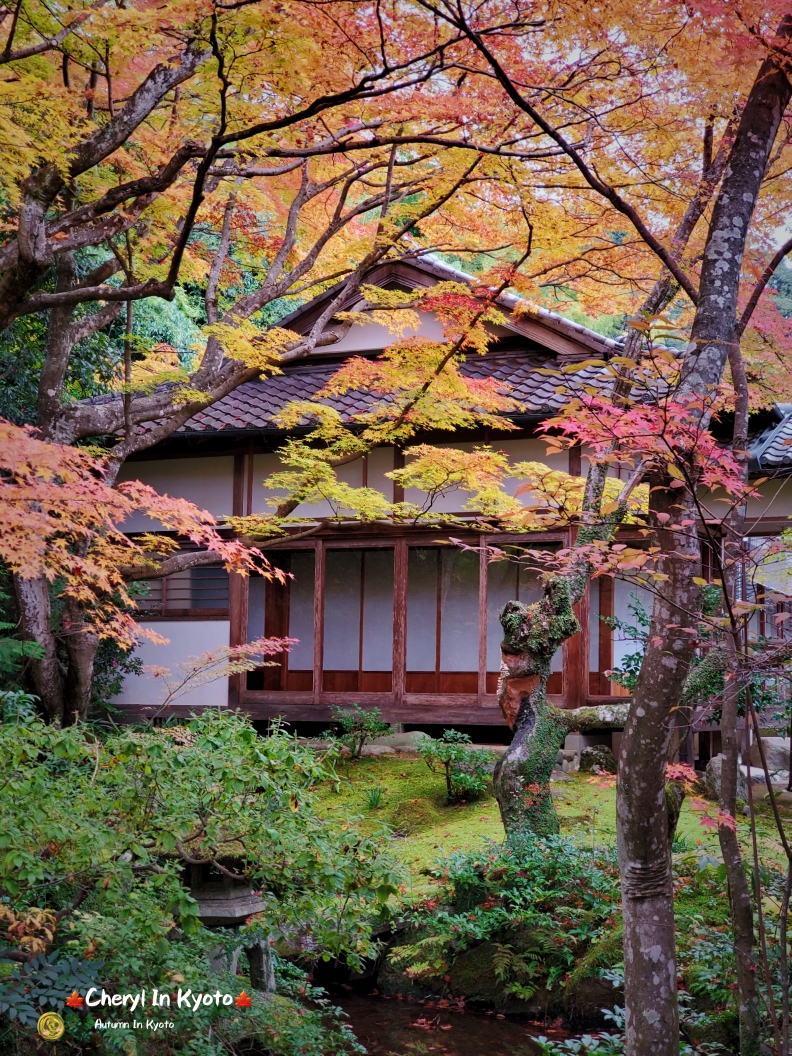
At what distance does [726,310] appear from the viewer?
138 inches

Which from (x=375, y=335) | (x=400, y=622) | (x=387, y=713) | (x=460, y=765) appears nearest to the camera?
(x=460, y=765)

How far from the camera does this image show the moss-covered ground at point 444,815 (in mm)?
7770

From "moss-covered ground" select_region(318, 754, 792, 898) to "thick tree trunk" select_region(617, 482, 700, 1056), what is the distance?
3536 millimetres

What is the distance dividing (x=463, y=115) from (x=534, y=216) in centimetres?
116

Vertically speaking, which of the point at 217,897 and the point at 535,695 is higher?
the point at 535,695

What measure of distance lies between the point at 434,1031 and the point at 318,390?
853 cm

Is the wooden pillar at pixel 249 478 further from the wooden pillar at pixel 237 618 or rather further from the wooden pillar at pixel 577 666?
the wooden pillar at pixel 577 666

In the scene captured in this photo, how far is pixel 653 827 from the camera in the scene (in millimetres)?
3334

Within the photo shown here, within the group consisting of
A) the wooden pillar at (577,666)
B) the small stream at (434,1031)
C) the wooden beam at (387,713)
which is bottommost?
the small stream at (434,1031)

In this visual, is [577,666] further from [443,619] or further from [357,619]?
[357,619]

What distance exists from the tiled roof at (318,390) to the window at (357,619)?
252cm

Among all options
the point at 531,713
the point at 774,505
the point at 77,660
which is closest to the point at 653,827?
the point at 531,713

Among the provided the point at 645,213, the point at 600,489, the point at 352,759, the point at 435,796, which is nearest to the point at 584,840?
the point at 435,796

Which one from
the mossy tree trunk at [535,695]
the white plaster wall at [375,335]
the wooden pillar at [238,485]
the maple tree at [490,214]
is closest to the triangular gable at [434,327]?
the white plaster wall at [375,335]
